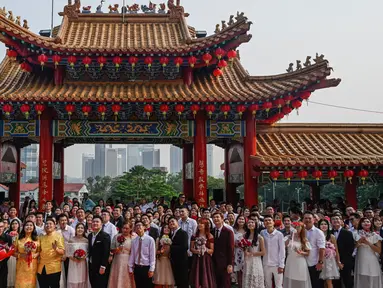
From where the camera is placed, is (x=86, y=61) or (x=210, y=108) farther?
(x=86, y=61)

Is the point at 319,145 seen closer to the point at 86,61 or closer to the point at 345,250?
the point at 345,250

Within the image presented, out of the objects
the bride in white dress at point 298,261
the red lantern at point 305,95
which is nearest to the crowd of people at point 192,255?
the bride in white dress at point 298,261

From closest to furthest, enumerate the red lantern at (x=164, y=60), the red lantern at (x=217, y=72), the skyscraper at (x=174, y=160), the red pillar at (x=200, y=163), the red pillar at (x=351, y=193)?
the red pillar at (x=200, y=163) < the red lantern at (x=164, y=60) < the red pillar at (x=351, y=193) < the red lantern at (x=217, y=72) < the skyscraper at (x=174, y=160)

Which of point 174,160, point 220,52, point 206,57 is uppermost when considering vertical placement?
point 174,160

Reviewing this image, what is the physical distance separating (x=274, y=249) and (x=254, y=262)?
432 mm

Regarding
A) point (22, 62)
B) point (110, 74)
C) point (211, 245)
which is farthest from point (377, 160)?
point (22, 62)

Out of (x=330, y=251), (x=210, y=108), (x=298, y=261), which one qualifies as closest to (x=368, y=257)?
(x=330, y=251)

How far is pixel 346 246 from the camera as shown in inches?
326

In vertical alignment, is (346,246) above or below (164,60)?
below

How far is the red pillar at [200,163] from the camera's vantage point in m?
13.2

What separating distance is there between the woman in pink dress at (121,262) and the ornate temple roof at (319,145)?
5.84 m

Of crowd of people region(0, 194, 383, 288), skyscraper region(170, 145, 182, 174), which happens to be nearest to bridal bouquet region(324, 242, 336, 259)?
crowd of people region(0, 194, 383, 288)

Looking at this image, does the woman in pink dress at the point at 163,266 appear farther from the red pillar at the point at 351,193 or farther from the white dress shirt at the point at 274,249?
the red pillar at the point at 351,193

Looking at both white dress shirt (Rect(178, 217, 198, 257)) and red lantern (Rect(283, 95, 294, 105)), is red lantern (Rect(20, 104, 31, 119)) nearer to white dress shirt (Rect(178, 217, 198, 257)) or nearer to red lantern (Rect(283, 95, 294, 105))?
white dress shirt (Rect(178, 217, 198, 257))
